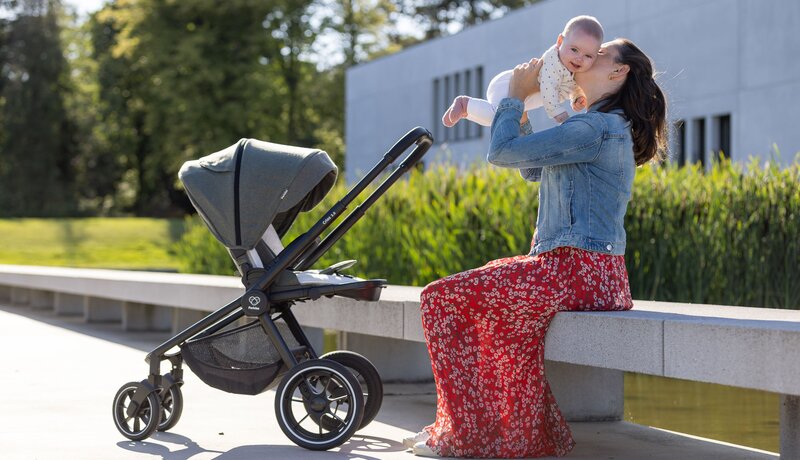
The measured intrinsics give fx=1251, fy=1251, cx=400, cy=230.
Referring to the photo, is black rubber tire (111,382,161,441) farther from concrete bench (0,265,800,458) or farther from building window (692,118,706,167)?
building window (692,118,706,167)

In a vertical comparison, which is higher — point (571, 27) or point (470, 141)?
point (470, 141)

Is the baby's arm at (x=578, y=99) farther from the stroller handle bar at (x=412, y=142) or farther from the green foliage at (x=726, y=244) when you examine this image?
the green foliage at (x=726, y=244)

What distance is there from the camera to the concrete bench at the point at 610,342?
13.7ft

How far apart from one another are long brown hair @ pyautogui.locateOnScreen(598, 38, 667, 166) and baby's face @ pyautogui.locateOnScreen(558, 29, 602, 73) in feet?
0.36

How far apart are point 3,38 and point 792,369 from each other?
53403mm

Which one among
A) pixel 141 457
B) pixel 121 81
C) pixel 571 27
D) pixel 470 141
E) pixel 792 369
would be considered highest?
pixel 121 81

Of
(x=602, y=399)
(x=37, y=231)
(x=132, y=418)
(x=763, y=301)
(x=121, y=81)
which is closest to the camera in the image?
(x=132, y=418)

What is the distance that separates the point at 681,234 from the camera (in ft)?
30.3

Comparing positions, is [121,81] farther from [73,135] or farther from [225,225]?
[225,225]

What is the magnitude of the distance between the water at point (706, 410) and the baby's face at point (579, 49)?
6.93ft

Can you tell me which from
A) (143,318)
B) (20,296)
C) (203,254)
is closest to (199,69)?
(20,296)

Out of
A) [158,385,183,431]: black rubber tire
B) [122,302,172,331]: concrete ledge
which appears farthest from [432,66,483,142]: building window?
[158,385,183,431]: black rubber tire

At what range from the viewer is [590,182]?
4777 millimetres

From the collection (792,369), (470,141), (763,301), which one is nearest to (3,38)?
(470,141)
